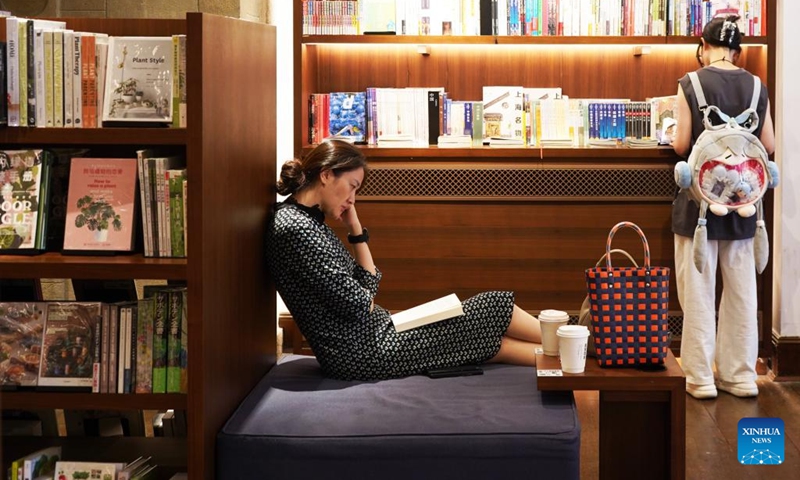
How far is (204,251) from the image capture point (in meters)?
2.52

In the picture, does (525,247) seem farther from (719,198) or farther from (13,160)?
(13,160)

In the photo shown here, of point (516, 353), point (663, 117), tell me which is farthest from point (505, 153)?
point (516, 353)

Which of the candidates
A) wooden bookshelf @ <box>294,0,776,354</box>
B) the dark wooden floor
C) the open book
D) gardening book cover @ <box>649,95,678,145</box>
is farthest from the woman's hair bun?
gardening book cover @ <box>649,95,678,145</box>

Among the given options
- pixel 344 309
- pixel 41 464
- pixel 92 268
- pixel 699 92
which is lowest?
pixel 41 464

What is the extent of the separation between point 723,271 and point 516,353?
64.1 inches

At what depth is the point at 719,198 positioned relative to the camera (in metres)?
4.39

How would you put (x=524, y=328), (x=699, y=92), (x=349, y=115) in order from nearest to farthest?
(x=524, y=328) < (x=699, y=92) < (x=349, y=115)

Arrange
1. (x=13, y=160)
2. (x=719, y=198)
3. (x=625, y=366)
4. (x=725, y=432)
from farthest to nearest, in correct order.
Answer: (x=719, y=198), (x=725, y=432), (x=625, y=366), (x=13, y=160)

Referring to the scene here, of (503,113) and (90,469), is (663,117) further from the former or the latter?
(90,469)

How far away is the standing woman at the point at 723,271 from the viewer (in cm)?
450

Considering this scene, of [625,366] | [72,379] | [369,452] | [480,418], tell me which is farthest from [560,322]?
[72,379]

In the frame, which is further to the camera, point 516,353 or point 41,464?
point 516,353

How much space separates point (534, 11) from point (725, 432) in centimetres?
226

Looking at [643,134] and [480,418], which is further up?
[643,134]
